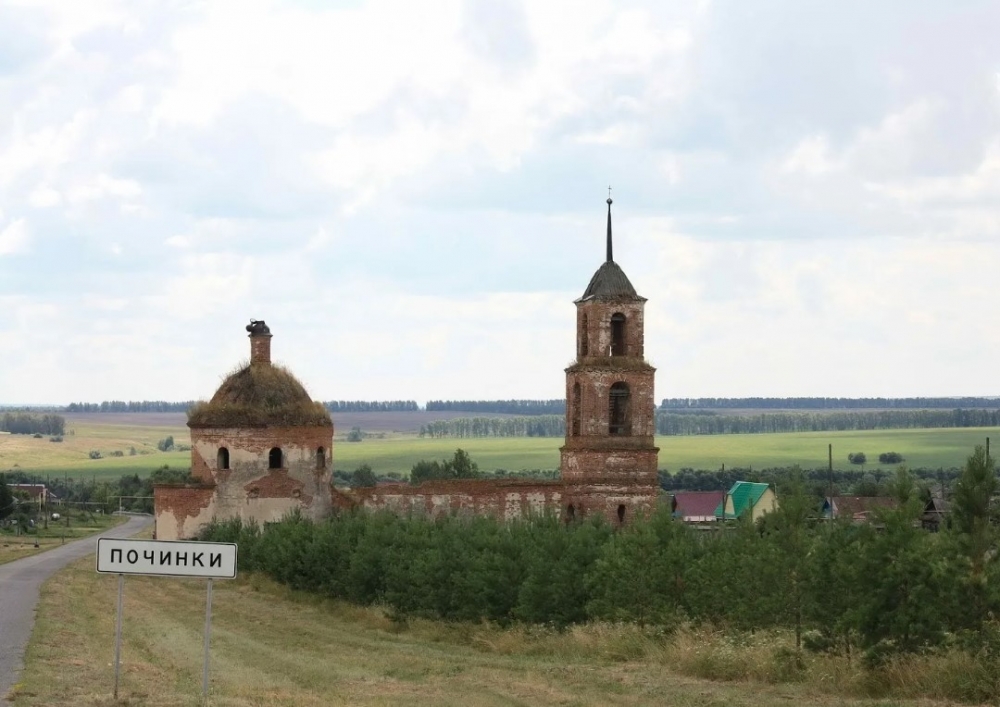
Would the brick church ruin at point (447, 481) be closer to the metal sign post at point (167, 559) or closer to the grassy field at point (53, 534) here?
the grassy field at point (53, 534)

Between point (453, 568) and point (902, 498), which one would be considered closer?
point (902, 498)

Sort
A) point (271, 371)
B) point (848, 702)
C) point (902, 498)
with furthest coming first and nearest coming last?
point (271, 371) < point (902, 498) < point (848, 702)

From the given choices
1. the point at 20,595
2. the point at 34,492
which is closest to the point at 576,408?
the point at 20,595

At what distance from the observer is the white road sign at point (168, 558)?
16.4m

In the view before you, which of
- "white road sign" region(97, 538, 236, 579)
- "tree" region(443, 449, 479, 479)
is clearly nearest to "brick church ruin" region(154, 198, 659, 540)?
"white road sign" region(97, 538, 236, 579)

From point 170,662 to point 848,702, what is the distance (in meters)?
9.84

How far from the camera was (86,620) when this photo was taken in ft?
88.1

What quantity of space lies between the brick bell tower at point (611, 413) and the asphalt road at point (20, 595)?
16.2 metres

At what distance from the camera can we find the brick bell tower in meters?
44.4

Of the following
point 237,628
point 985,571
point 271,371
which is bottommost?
point 237,628

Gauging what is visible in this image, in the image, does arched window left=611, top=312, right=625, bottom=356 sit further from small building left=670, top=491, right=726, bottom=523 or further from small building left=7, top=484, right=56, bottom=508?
small building left=7, top=484, right=56, bottom=508

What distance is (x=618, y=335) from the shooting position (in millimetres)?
45500

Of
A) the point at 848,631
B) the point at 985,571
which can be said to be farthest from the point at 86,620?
the point at 985,571

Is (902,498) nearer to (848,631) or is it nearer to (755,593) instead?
(848,631)
